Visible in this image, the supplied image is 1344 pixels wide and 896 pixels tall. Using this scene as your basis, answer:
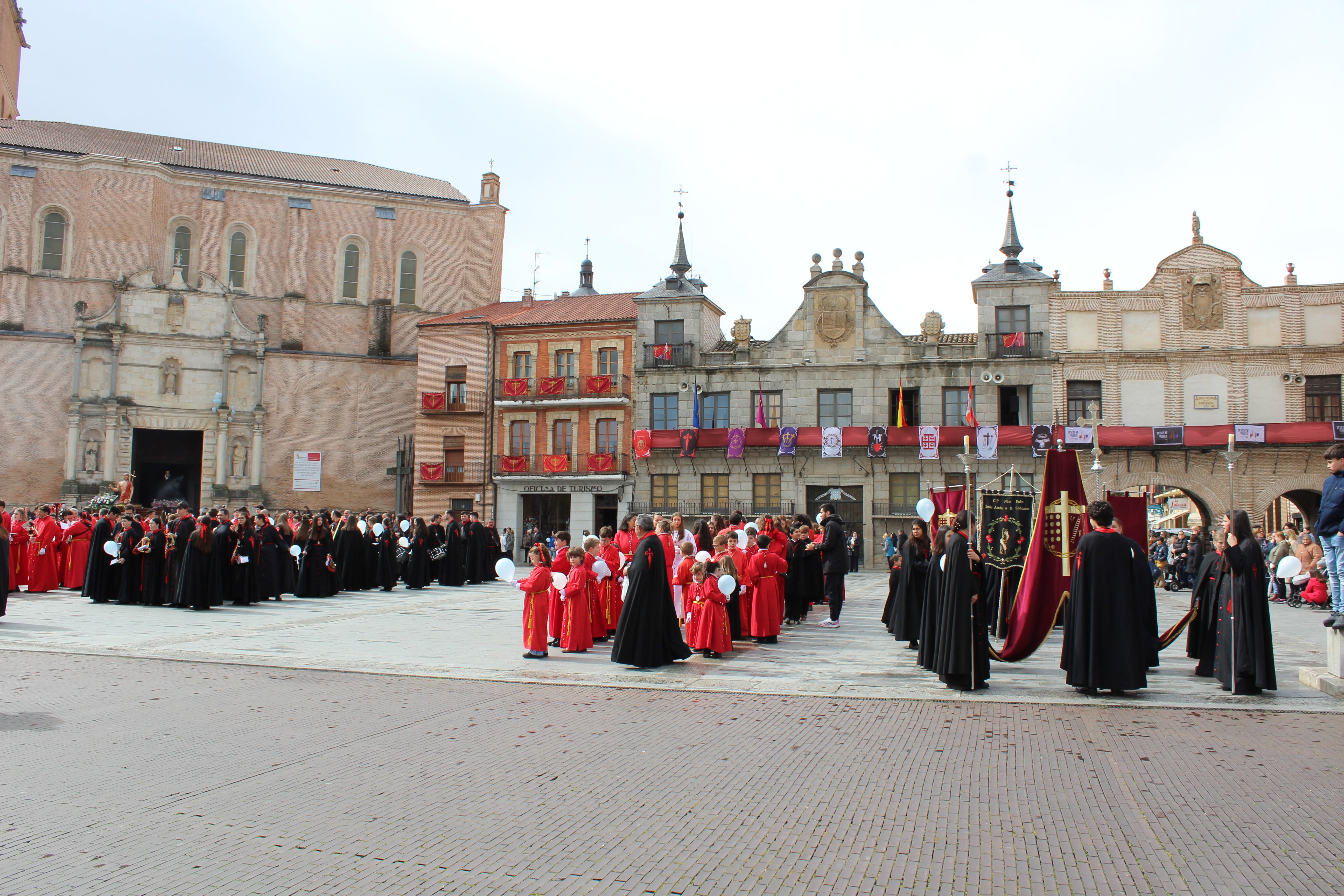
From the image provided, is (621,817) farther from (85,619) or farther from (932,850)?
(85,619)

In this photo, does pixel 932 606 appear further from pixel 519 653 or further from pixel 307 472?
pixel 307 472

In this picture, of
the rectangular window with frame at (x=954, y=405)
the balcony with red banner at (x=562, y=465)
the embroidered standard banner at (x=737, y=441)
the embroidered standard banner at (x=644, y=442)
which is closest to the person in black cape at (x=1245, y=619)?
the rectangular window with frame at (x=954, y=405)

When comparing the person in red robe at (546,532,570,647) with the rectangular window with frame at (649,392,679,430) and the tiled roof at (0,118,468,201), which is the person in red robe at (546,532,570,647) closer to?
the rectangular window with frame at (649,392,679,430)

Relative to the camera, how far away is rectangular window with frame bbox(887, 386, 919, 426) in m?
36.6

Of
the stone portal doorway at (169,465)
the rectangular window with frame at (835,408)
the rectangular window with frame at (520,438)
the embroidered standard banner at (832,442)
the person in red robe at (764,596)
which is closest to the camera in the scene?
the person in red robe at (764,596)

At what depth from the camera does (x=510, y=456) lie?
40.6m

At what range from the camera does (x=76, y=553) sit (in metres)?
20.7

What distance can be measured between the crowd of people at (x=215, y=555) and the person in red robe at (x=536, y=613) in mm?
7889

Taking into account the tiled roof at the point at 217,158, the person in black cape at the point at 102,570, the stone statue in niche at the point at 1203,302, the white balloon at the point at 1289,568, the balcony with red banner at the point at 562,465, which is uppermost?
the tiled roof at the point at 217,158

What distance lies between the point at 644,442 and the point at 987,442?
521 inches

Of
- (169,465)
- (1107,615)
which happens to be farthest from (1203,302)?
(169,465)

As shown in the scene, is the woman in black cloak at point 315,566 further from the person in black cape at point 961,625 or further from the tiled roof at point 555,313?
the tiled roof at point 555,313

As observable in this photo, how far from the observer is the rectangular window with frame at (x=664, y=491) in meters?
38.7

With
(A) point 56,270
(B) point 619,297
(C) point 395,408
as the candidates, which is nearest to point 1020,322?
(B) point 619,297
